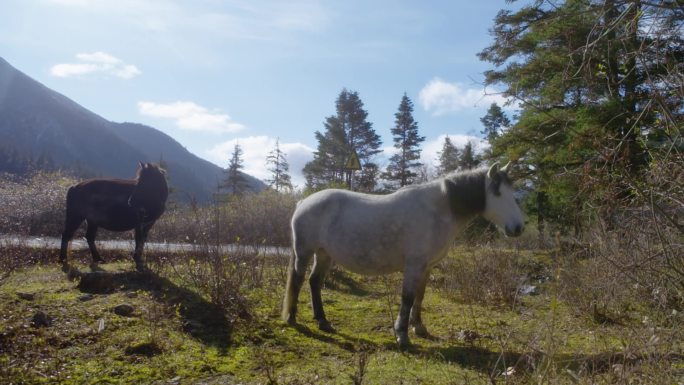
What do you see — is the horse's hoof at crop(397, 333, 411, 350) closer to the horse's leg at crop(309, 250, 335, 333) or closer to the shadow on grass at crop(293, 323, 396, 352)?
the shadow on grass at crop(293, 323, 396, 352)

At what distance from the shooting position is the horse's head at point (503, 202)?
220 inches

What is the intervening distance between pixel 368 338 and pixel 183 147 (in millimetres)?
156505

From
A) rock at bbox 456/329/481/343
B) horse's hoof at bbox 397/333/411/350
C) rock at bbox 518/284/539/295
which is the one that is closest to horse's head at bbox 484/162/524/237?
rock at bbox 456/329/481/343

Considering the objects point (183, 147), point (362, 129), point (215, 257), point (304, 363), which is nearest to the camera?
point (304, 363)

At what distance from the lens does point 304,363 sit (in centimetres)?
→ 470

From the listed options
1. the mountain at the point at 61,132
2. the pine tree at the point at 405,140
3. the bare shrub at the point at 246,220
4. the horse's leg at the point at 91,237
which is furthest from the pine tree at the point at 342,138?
the mountain at the point at 61,132

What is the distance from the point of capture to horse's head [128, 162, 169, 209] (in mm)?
8344

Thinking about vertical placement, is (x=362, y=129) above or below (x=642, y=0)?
above

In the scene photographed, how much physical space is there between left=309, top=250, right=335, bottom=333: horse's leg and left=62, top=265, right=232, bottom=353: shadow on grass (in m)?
1.23

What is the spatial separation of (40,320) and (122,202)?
13.1 feet

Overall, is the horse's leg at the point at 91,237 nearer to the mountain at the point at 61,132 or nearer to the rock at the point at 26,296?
the rock at the point at 26,296

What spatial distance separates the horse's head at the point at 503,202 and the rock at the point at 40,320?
5228 millimetres

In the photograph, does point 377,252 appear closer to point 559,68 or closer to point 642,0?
point 642,0

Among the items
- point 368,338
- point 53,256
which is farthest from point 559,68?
point 53,256
